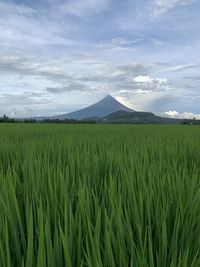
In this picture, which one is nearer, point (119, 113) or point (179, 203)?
point (179, 203)

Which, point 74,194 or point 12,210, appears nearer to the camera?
point 12,210

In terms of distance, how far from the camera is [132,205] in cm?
100

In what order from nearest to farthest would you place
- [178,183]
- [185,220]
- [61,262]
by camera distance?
[61,262]
[185,220]
[178,183]

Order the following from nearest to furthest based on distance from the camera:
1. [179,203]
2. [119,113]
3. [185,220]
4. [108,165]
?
[185,220], [179,203], [108,165], [119,113]

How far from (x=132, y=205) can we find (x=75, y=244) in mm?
281

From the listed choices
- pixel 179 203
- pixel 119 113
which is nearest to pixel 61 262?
pixel 179 203

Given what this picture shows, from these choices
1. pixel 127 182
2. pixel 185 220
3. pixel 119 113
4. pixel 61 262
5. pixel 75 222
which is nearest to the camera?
pixel 61 262

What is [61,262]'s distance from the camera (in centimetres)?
67

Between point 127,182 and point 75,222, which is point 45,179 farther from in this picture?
point 75,222

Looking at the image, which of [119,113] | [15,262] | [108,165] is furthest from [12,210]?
[119,113]

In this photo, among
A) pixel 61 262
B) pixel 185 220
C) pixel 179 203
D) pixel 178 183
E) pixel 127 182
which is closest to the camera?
pixel 61 262

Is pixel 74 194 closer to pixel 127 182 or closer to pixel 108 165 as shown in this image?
pixel 127 182

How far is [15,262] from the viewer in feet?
2.45

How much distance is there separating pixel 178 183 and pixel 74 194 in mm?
412
